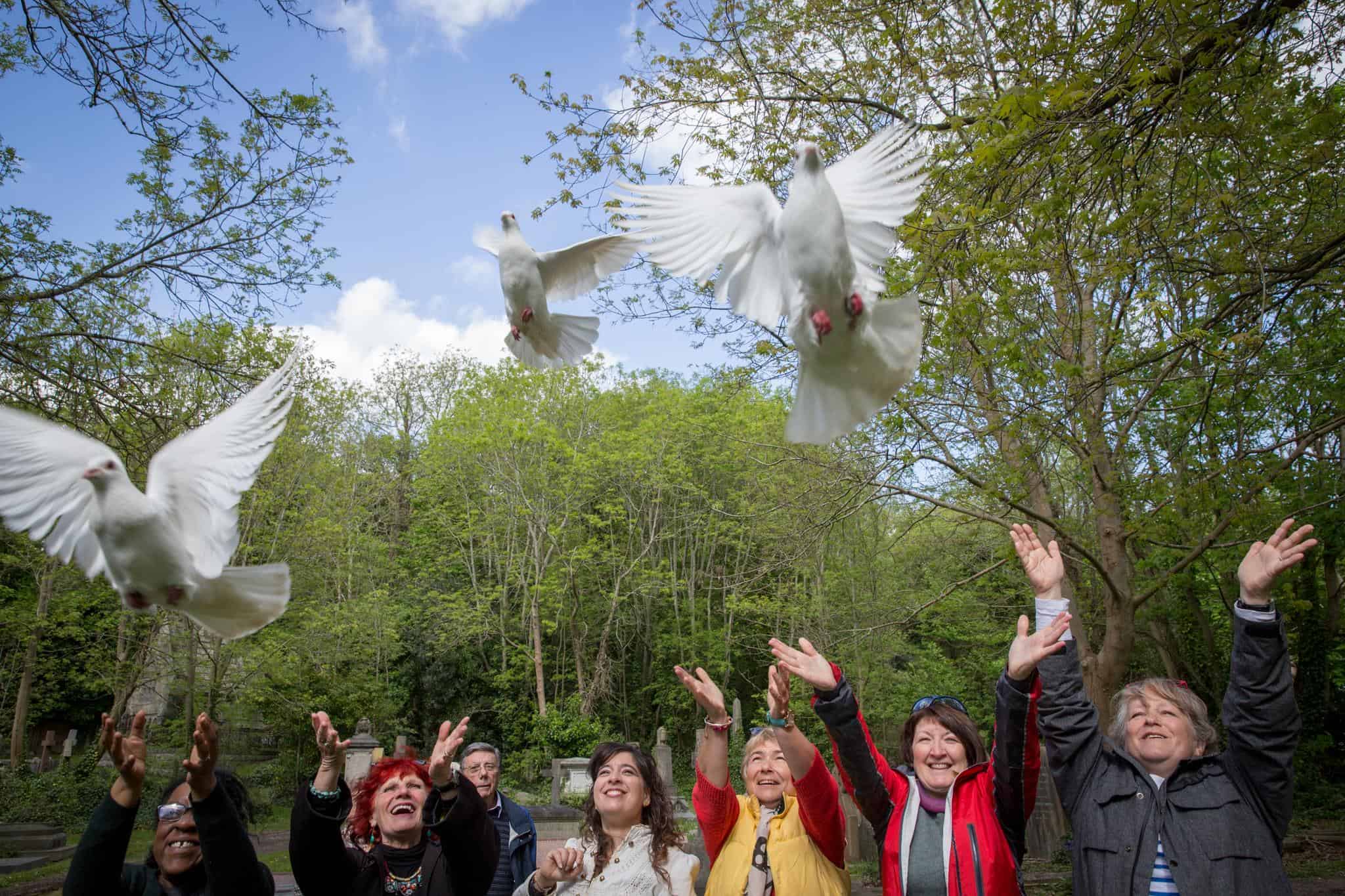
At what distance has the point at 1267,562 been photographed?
2240mm

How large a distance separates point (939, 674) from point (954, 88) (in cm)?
1485

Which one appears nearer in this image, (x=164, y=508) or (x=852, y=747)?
(x=164, y=508)

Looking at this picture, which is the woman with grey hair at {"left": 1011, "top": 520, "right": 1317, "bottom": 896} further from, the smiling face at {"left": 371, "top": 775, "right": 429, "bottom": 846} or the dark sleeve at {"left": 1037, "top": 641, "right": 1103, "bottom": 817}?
the smiling face at {"left": 371, "top": 775, "right": 429, "bottom": 846}

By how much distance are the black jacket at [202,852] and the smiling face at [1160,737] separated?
2.59m

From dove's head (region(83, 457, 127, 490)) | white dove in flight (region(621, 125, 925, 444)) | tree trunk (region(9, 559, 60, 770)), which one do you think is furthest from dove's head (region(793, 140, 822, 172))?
tree trunk (region(9, 559, 60, 770))

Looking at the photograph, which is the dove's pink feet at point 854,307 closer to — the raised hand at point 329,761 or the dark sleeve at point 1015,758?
the dark sleeve at point 1015,758

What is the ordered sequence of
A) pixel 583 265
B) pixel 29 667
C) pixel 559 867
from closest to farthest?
pixel 559 867, pixel 583 265, pixel 29 667

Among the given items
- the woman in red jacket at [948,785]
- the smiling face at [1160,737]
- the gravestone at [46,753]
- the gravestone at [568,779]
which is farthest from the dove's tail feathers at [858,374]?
the gravestone at [46,753]

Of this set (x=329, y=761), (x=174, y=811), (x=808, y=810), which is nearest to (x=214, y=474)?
(x=329, y=761)

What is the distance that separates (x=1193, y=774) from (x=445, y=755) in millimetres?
2185


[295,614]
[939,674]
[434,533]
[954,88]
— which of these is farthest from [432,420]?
[954,88]

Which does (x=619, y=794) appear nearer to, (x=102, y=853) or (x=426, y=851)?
(x=426, y=851)

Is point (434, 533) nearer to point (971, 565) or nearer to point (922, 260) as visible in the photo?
point (971, 565)

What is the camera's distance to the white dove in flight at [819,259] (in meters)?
2.22
